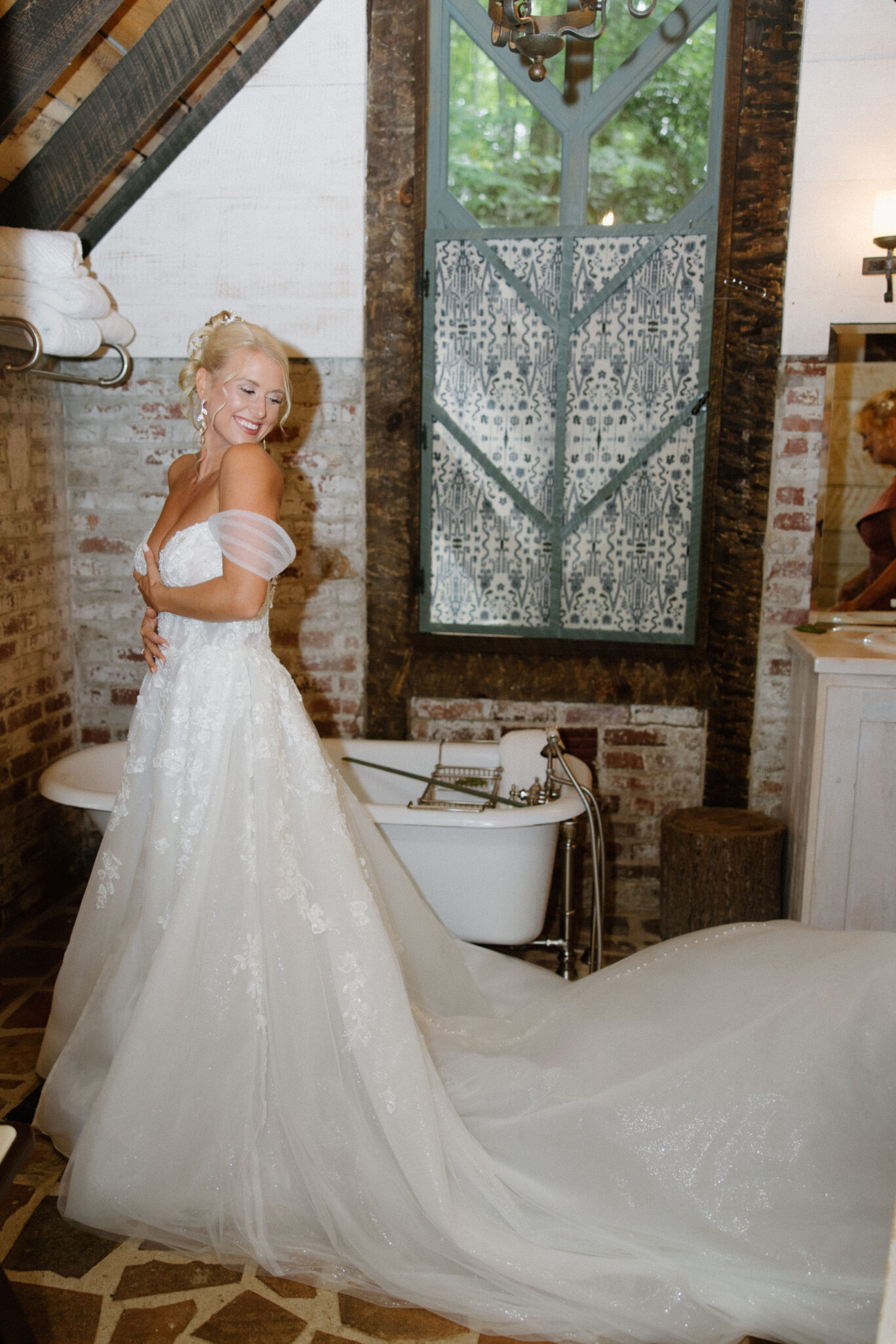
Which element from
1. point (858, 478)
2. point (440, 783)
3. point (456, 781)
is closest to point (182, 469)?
point (440, 783)

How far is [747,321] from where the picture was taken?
341 cm

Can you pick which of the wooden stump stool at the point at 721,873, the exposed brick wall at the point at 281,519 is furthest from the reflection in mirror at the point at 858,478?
the exposed brick wall at the point at 281,519

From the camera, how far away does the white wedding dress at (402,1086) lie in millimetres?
1766

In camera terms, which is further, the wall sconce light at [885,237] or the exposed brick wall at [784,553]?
the exposed brick wall at [784,553]

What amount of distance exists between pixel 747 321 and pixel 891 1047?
8.06 feet

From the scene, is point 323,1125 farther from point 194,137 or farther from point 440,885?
point 194,137

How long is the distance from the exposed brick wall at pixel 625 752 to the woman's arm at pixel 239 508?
158cm

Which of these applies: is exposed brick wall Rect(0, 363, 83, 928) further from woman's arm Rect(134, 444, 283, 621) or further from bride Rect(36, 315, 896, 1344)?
woman's arm Rect(134, 444, 283, 621)

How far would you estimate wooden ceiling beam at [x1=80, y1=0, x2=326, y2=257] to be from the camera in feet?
11.1

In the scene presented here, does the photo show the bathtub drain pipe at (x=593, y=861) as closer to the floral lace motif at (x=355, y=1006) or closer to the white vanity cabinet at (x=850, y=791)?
the white vanity cabinet at (x=850, y=791)

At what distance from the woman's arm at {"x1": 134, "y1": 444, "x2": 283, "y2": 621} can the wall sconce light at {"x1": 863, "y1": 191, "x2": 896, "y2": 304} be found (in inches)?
85.6

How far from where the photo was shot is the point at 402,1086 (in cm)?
205

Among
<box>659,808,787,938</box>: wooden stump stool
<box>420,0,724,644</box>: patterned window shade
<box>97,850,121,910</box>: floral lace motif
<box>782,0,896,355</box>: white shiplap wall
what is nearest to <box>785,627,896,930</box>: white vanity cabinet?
<box>659,808,787,938</box>: wooden stump stool

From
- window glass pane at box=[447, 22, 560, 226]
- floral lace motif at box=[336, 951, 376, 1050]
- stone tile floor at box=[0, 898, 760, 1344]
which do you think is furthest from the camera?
window glass pane at box=[447, 22, 560, 226]
